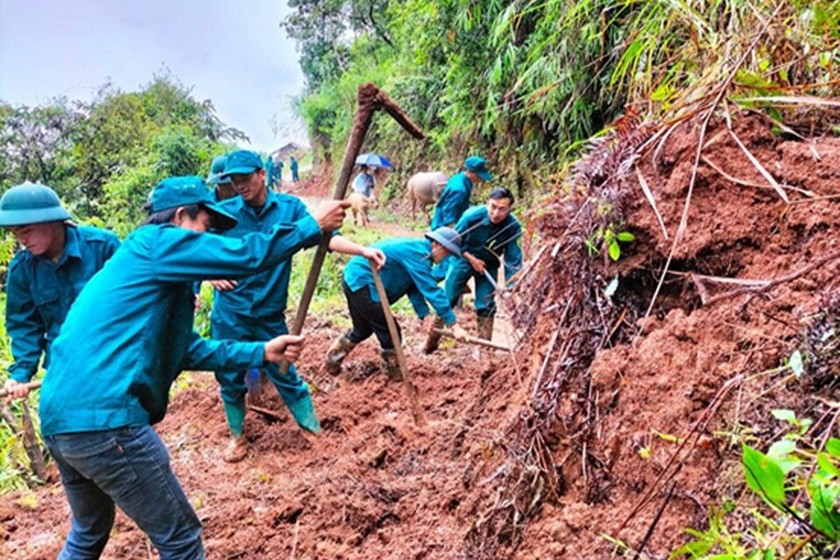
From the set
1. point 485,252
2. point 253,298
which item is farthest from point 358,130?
point 485,252

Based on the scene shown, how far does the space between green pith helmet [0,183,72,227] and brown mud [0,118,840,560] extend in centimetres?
169

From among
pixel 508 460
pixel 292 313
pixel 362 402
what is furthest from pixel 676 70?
pixel 292 313

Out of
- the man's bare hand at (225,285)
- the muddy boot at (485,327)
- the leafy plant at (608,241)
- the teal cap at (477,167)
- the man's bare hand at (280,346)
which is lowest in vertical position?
the muddy boot at (485,327)

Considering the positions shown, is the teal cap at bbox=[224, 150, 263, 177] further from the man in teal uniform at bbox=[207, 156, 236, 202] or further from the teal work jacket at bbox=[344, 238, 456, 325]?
the teal work jacket at bbox=[344, 238, 456, 325]

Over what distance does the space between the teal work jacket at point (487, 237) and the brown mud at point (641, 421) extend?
7.61ft

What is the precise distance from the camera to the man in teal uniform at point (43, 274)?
3145mm

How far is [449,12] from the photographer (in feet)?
33.7

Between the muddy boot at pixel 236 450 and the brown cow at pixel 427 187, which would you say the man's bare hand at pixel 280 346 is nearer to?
the muddy boot at pixel 236 450

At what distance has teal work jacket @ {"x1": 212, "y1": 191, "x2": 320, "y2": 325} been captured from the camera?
4078 mm

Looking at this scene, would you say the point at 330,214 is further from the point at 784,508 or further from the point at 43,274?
the point at 784,508

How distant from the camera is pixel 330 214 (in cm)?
276

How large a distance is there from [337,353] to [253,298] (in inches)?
63.2

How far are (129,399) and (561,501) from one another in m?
1.56

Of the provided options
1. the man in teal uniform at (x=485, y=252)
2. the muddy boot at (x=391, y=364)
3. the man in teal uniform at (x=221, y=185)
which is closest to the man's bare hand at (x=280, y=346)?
the man in teal uniform at (x=221, y=185)
